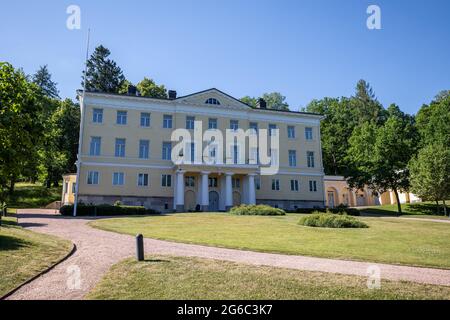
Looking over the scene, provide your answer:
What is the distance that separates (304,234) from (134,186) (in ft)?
81.4

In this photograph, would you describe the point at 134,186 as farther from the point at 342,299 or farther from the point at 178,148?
the point at 342,299

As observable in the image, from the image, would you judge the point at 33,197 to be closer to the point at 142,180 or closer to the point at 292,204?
the point at 142,180

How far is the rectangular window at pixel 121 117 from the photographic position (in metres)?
37.9

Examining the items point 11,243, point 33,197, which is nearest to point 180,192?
point 11,243

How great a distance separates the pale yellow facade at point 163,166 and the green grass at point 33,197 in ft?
54.6

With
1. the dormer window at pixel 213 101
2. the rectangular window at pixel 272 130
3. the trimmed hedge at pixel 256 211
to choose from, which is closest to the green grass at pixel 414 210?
the rectangular window at pixel 272 130

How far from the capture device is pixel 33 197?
48375 mm

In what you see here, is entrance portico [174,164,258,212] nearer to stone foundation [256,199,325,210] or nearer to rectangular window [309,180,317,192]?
stone foundation [256,199,325,210]

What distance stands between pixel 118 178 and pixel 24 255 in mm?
26700

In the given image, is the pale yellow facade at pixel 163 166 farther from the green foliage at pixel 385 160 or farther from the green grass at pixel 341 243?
the green grass at pixel 341 243

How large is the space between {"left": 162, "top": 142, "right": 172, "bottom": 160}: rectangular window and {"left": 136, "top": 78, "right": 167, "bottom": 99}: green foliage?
887 inches
